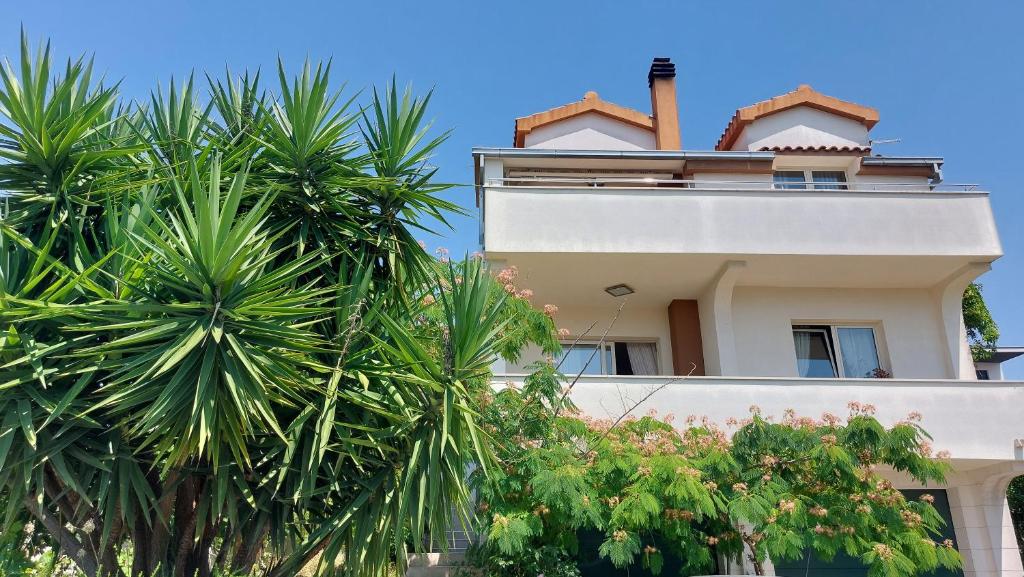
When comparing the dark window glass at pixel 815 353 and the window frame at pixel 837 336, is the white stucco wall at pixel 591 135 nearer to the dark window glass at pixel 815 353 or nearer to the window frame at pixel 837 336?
the window frame at pixel 837 336

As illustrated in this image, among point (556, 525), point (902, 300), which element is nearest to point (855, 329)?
point (902, 300)

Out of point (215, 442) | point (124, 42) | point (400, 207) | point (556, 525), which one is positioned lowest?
point (556, 525)

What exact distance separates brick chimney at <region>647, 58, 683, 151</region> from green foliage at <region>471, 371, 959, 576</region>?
340 inches

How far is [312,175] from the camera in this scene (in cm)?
743

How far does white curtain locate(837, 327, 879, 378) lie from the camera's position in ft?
50.9

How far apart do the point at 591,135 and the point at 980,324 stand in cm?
1490

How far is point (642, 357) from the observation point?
16.0m

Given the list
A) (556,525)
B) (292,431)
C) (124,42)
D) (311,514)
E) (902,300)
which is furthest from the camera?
(902,300)

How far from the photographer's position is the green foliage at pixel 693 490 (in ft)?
30.4

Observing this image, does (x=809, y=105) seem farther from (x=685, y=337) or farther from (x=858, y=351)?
(x=685, y=337)

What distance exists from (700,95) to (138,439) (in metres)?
15.7

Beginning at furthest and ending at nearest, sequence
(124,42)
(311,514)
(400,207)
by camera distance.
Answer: (124,42) → (400,207) → (311,514)

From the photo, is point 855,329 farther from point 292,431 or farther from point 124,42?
point 124,42

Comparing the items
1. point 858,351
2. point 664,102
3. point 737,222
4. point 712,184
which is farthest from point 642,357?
point 664,102
